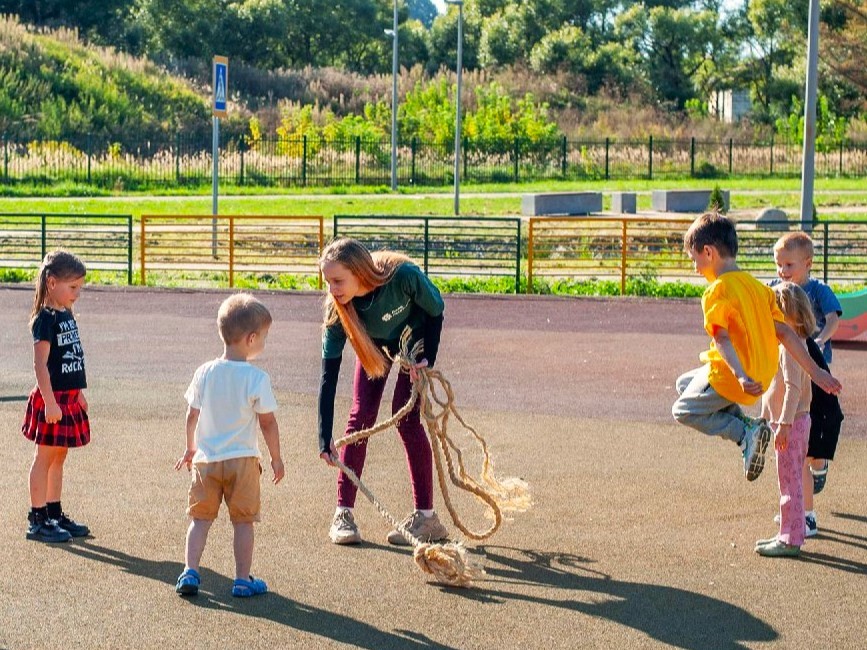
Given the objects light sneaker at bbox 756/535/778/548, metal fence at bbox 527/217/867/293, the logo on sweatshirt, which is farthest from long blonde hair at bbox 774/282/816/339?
metal fence at bbox 527/217/867/293

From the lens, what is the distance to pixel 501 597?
6.02 meters

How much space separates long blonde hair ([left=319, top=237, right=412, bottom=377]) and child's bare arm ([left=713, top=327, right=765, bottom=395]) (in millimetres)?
1470

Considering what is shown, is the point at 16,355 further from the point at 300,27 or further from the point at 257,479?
the point at 300,27

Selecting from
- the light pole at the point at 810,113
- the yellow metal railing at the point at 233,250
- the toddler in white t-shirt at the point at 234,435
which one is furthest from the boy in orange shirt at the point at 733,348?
the yellow metal railing at the point at 233,250

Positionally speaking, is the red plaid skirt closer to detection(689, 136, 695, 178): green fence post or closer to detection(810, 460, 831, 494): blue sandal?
detection(810, 460, 831, 494): blue sandal

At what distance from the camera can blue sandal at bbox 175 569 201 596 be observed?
588cm

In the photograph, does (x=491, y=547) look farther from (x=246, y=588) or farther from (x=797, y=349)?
(x=797, y=349)

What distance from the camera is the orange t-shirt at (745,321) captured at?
618cm

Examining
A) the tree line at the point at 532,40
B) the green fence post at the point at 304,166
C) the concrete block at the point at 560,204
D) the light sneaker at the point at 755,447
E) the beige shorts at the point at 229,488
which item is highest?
the tree line at the point at 532,40

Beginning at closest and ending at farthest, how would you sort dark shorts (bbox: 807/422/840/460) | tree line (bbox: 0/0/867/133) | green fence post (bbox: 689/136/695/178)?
dark shorts (bbox: 807/422/840/460), green fence post (bbox: 689/136/695/178), tree line (bbox: 0/0/867/133)

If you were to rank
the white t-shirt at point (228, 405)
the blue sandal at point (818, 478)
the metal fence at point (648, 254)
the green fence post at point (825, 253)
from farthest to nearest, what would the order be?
the metal fence at point (648, 254) → the green fence post at point (825, 253) → the blue sandal at point (818, 478) → the white t-shirt at point (228, 405)

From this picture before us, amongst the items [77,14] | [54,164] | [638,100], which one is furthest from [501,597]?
[77,14]

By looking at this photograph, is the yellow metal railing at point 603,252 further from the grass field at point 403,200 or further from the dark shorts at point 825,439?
the dark shorts at point 825,439

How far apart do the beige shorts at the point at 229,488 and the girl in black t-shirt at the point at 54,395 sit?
1144 mm
